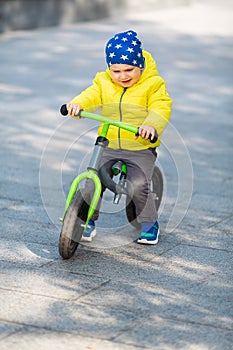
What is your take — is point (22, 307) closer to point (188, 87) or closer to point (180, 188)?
point (180, 188)

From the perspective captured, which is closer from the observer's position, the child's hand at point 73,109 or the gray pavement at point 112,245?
the gray pavement at point 112,245

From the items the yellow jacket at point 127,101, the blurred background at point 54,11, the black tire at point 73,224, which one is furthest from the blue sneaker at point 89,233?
the blurred background at point 54,11

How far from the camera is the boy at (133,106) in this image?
564 centimetres

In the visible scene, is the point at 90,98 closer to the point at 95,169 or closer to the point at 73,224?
the point at 95,169

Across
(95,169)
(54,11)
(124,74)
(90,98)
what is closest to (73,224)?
(95,169)

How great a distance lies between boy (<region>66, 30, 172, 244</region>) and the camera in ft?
18.5

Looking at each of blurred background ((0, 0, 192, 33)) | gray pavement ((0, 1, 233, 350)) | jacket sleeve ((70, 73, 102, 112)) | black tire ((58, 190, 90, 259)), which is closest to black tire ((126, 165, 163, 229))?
gray pavement ((0, 1, 233, 350))

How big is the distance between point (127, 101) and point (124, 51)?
35 cm

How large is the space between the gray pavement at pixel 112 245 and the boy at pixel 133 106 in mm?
258

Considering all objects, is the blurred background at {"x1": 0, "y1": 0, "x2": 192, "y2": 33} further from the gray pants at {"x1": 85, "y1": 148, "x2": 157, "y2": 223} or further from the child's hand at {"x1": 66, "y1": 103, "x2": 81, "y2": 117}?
the child's hand at {"x1": 66, "y1": 103, "x2": 81, "y2": 117}

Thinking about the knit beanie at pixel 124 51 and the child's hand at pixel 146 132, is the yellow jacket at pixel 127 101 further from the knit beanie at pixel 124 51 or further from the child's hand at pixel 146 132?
the child's hand at pixel 146 132

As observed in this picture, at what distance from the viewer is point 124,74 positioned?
223 inches

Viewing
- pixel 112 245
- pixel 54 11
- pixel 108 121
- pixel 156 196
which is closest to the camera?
pixel 108 121

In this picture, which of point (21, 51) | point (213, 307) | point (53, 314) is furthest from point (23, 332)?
point (21, 51)
